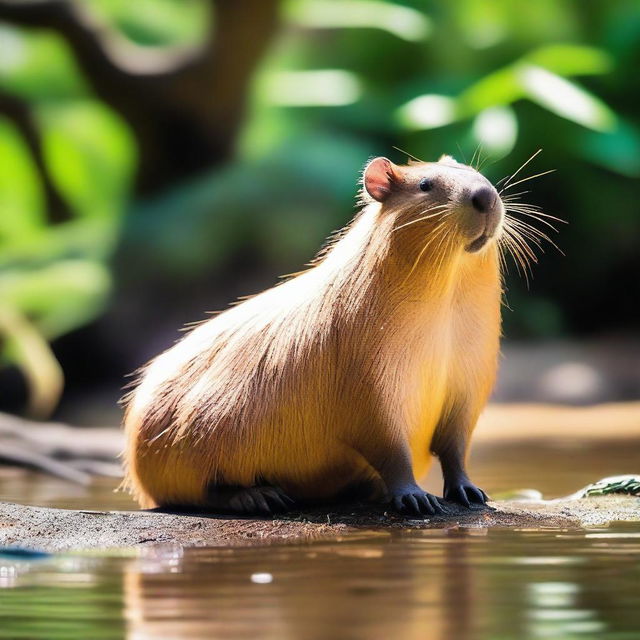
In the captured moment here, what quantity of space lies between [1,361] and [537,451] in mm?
6606

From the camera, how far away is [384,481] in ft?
18.7

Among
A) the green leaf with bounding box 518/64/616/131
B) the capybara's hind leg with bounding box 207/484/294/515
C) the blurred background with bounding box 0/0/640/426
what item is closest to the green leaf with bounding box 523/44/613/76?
the blurred background with bounding box 0/0/640/426

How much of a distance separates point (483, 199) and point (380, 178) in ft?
1.64

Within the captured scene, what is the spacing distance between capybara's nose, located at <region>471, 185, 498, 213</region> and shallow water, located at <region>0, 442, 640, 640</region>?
1.26 m

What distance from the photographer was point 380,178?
5.84 meters

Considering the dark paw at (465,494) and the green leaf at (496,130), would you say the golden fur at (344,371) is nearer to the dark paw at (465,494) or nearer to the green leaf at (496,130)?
the dark paw at (465,494)

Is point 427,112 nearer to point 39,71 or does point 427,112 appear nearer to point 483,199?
point 39,71

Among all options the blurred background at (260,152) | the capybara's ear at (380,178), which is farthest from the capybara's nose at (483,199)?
the blurred background at (260,152)

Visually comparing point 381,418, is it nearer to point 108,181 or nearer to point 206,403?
point 206,403

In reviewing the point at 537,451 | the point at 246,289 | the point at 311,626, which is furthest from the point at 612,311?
the point at 311,626

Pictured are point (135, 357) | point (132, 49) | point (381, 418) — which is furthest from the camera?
point (132, 49)

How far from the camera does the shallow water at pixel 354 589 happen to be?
339 cm

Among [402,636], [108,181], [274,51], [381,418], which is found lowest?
[402,636]

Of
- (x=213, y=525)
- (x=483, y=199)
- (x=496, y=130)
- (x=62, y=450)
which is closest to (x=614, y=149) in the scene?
(x=496, y=130)
